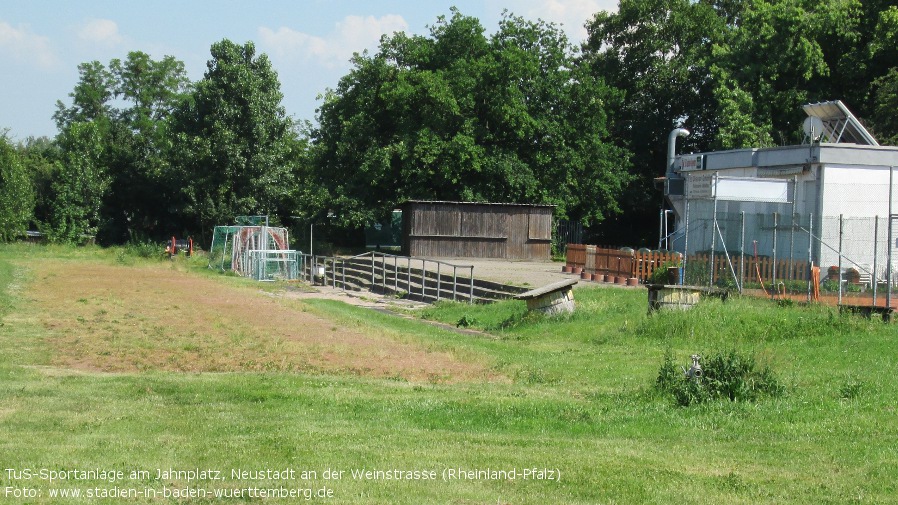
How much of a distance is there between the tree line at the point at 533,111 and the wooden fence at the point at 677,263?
44.2 ft

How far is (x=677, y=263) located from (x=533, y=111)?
2411cm

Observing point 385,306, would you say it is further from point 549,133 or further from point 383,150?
point 549,133

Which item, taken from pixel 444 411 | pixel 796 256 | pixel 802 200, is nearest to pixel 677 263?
pixel 802 200

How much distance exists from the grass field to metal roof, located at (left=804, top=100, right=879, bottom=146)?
50.6 ft

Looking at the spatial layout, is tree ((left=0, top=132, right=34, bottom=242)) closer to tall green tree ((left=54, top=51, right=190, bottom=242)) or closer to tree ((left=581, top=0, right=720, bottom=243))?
tall green tree ((left=54, top=51, right=190, bottom=242))

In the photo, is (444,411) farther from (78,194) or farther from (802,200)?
(78,194)

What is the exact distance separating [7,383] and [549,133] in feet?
129

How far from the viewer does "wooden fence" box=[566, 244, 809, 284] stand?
824 inches

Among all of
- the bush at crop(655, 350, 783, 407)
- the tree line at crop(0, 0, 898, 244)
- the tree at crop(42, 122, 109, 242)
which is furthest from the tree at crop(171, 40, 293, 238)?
the bush at crop(655, 350, 783, 407)

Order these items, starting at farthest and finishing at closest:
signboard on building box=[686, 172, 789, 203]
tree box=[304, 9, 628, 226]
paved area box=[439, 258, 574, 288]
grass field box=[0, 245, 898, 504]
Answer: tree box=[304, 9, 628, 226] < paved area box=[439, 258, 574, 288] < signboard on building box=[686, 172, 789, 203] < grass field box=[0, 245, 898, 504]

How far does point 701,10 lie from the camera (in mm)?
49875

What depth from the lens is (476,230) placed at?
42812 mm

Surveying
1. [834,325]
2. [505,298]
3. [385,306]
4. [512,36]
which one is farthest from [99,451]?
[512,36]

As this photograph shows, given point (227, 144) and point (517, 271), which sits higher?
point (227, 144)
